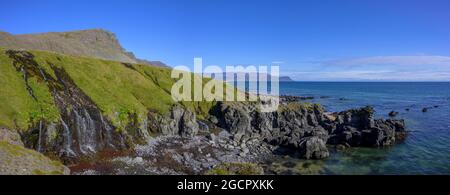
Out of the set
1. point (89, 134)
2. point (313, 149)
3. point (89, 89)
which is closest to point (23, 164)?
point (89, 134)

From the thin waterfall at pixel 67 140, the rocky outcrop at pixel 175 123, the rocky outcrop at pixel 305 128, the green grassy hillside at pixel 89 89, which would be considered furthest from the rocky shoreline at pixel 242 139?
the green grassy hillside at pixel 89 89

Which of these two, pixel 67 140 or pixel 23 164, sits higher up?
pixel 23 164

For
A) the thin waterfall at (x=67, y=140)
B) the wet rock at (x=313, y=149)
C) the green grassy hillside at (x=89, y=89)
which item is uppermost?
the green grassy hillside at (x=89, y=89)

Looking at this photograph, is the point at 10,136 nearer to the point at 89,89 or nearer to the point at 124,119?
the point at 124,119

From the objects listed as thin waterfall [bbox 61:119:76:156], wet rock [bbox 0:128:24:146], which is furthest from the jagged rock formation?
wet rock [bbox 0:128:24:146]

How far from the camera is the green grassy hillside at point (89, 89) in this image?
5362cm

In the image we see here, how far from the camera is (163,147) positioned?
202 ft

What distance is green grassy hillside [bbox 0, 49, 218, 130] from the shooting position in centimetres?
5362

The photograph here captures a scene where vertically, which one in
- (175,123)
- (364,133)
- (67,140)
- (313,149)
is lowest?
(313,149)

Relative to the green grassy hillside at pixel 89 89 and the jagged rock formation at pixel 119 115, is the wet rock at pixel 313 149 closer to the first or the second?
the jagged rock formation at pixel 119 115

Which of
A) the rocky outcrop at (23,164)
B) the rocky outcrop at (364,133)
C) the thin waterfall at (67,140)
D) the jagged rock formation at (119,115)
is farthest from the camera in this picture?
the rocky outcrop at (364,133)

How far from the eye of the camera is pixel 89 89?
6875 cm

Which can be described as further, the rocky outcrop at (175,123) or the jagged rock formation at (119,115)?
the rocky outcrop at (175,123)
